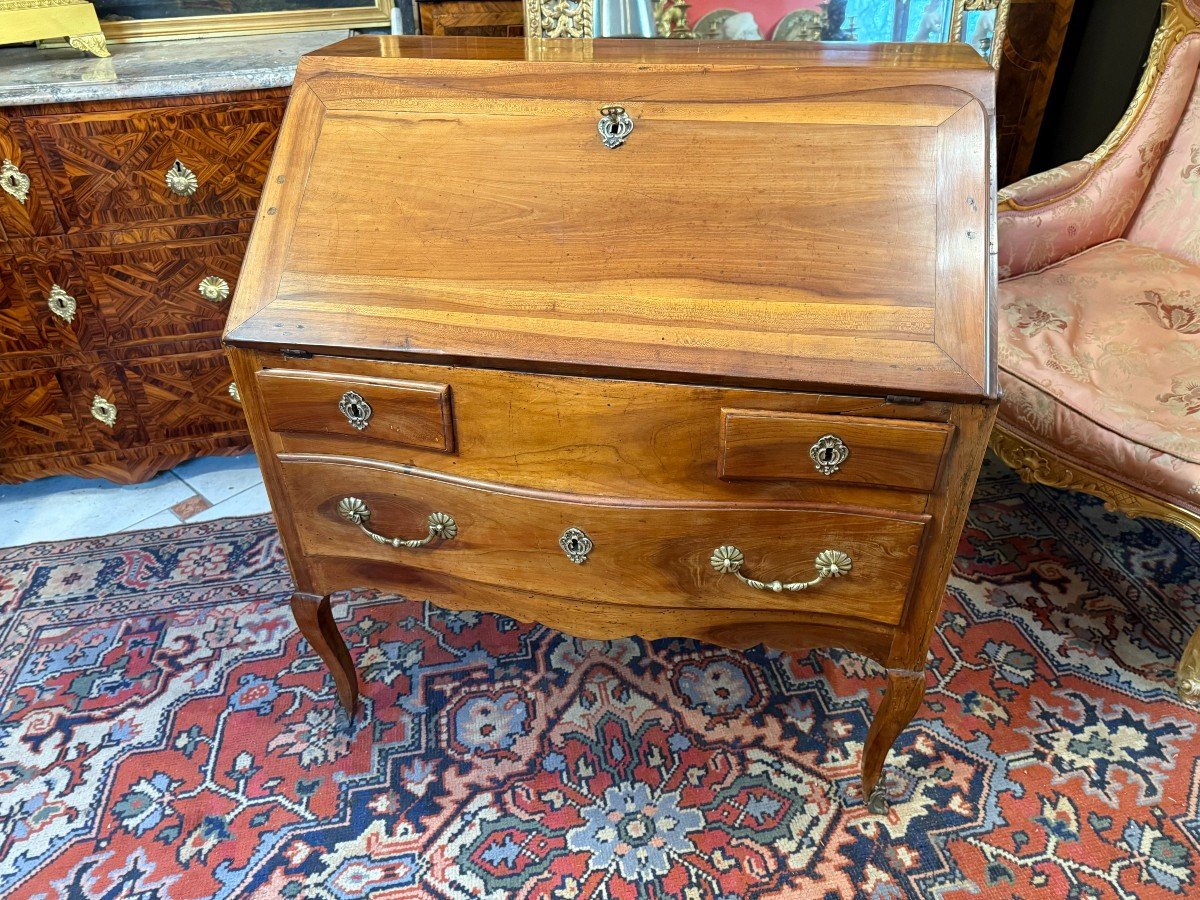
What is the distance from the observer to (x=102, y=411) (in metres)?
2.21

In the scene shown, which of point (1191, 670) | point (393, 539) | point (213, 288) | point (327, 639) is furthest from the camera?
point (213, 288)

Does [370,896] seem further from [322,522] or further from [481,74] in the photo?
[481,74]

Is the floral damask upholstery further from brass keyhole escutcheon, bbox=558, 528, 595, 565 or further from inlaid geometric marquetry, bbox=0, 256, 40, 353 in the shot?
inlaid geometric marquetry, bbox=0, 256, 40, 353

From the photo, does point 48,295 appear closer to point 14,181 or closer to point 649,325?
point 14,181

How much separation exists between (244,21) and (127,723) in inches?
73.2

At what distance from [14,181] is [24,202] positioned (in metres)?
0.05

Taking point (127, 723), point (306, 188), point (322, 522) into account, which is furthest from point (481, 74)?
point (127, 723)

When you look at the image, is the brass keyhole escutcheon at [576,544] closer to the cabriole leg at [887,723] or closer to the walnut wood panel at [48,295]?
the cabriole leg at [887,723]

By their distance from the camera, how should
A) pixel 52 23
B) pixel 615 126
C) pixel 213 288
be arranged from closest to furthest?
pixel 615 126
pixel 52 23
pixel 213 288

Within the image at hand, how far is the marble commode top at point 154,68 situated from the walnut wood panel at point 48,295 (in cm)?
34

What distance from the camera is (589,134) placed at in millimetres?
1197

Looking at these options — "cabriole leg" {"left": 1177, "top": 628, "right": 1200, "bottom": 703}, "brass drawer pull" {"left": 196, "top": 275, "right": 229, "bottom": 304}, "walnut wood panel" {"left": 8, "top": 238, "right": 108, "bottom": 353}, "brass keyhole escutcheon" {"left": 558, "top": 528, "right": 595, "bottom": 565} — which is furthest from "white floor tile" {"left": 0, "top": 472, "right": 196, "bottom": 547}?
"cabriole leg" {"left": 1177, "top": 628, "right": 1200, "bottom": 703}

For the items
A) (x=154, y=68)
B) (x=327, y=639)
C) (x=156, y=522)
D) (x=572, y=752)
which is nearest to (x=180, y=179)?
(x=154, y=68)

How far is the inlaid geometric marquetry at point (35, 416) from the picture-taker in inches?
84.2
